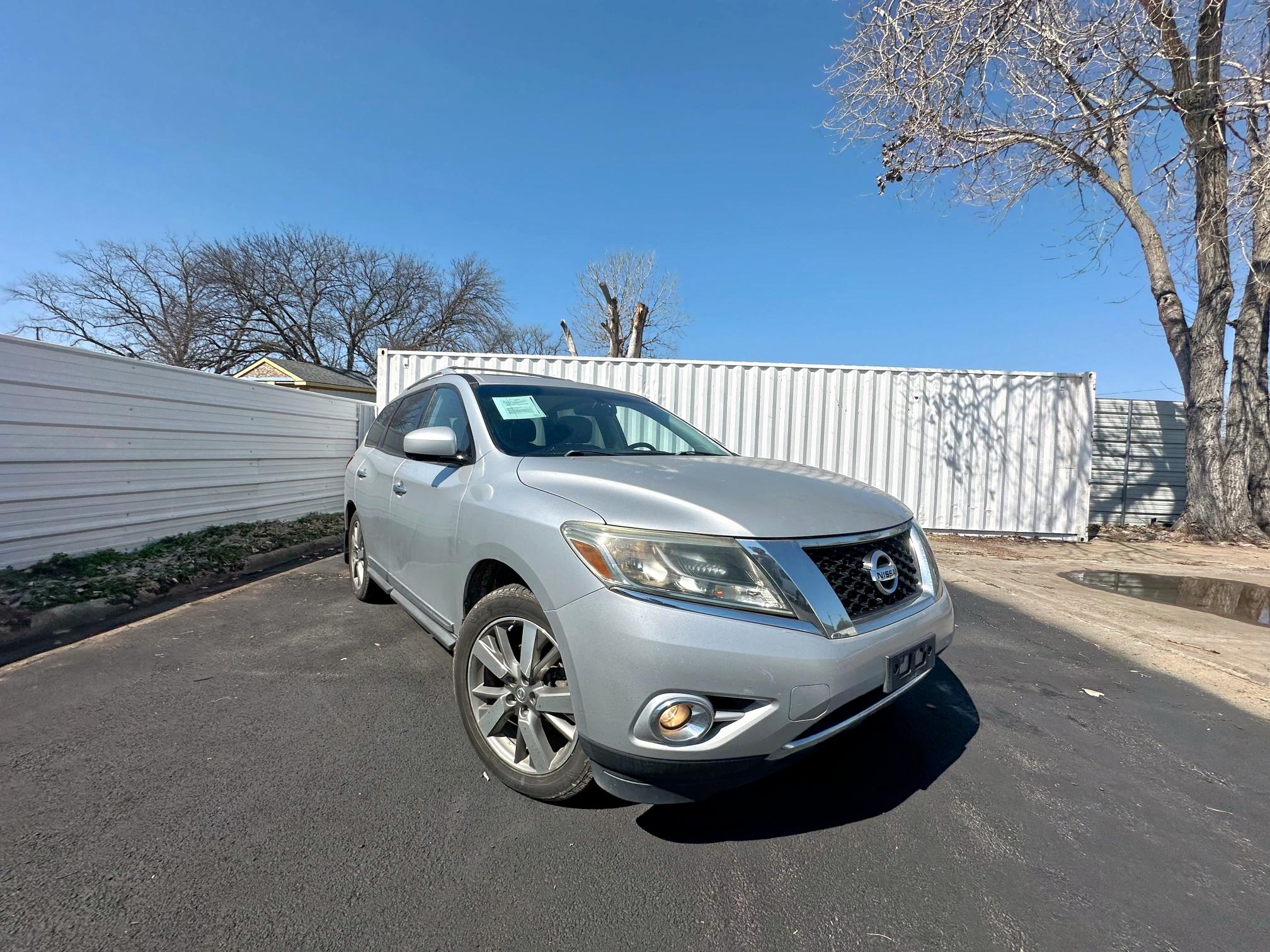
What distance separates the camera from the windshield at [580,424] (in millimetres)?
2869

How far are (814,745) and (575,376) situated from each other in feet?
27.9

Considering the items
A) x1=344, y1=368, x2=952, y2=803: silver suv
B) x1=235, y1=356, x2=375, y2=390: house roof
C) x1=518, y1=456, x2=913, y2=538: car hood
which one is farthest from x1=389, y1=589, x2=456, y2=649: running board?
x1=235, y1=356, x2=375, y2=390: house roof

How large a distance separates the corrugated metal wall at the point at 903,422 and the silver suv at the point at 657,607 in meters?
7.04

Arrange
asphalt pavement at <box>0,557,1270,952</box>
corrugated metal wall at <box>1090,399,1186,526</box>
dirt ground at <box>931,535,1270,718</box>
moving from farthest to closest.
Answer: corrugated metal wall at <box>1090,399,1186,526</box> < dirt ground at <box>931,535,1270,718</box> < asphalt pavement at <box>0,557,1270,952</box>

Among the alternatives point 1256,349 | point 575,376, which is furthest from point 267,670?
point 1256,349

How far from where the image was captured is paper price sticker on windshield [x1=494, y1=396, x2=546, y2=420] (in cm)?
299

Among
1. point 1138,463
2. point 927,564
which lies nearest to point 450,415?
point 927,564

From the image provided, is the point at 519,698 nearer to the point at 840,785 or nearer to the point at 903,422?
the point at 840,785

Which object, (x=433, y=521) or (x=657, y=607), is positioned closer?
(x=657, y=607)

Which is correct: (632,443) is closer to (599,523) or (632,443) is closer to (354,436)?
(599,523)

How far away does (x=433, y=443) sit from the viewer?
2652mm

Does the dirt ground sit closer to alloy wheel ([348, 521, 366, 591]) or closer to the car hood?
the car hood

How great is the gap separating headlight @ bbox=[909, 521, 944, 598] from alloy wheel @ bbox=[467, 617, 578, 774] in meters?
1.53

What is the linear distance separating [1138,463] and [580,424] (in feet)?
42.0
